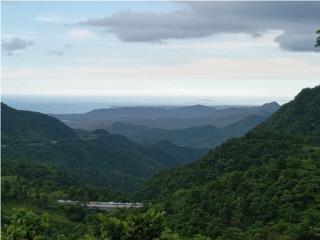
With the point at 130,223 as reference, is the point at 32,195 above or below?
below

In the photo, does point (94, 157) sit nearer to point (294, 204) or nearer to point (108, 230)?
point (294, 204)

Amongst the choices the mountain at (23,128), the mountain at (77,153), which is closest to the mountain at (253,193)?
the mountain at (77,153)

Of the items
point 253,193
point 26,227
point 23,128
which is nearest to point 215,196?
Answer: point 253,193

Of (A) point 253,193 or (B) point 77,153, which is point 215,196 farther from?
(B) point 77,153

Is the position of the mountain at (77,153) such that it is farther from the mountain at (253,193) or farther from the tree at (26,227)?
the tree at (26,227)

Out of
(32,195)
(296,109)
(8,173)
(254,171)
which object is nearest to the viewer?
(254,171)

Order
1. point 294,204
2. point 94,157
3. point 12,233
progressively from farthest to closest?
point 94,157
point 294,204
point 12,233

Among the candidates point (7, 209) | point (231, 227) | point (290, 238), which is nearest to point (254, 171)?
point (231, 227)
